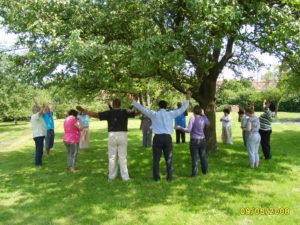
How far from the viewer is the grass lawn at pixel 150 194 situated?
494cm

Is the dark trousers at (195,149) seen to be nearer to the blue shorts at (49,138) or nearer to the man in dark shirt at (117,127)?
the man in dark shirt at (117,127)

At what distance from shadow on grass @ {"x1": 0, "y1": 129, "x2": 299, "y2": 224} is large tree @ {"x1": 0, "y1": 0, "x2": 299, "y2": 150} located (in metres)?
2.70

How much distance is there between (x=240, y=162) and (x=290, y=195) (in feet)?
10.2

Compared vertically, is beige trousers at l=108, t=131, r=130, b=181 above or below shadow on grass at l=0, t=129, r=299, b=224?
above

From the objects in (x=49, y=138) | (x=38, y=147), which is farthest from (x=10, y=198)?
(x=49, y=138)

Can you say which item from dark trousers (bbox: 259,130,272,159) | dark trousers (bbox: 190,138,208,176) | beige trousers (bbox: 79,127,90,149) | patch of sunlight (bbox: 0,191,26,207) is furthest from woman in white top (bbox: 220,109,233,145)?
patch of sunlight (bbox: 0,191,26,207)

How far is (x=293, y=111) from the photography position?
146 feet

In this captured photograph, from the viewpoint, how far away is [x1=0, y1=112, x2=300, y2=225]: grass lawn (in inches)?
194

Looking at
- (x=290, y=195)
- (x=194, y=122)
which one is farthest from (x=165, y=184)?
(x=290, y=195)

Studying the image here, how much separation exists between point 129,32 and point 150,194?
204 inches

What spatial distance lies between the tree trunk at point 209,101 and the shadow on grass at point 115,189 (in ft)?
1.80
